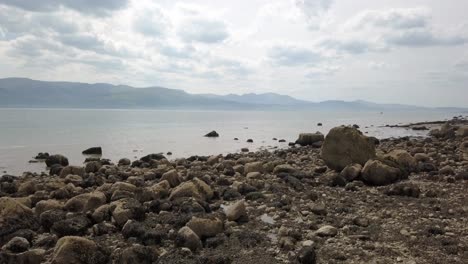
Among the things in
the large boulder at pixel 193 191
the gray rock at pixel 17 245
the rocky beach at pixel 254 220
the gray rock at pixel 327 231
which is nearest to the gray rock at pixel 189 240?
the rocky beach at pixel 254 220

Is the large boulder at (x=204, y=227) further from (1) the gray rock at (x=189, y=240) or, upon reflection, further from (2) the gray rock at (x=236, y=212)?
(2) the gray rock at (x=236, y=212)

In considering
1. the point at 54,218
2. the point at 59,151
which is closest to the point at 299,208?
the point at 54,218

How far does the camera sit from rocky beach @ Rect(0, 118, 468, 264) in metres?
8.59

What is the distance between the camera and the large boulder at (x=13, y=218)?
1049cm

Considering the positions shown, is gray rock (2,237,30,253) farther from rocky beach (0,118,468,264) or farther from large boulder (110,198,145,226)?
large boulder (110,198,145,226)

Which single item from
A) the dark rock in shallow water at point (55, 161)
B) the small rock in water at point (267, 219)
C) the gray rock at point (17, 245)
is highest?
the small rock in water at point (267, 219)

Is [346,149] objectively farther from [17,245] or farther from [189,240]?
[17,245]

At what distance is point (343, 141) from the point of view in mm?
18656

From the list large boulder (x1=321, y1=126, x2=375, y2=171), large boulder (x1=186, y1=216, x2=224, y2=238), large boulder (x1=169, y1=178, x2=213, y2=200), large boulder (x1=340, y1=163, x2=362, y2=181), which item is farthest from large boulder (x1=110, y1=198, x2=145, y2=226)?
large boulder (x1=321, y1=126, x2=375, y2=171)

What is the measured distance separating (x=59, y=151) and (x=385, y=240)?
3740 centimetres

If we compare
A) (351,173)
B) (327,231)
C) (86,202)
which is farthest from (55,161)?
(327,231)

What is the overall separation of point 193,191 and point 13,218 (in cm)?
519

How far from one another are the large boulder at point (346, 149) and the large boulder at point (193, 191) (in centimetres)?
689

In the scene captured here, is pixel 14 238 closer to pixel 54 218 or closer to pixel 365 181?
pixel 54 218
